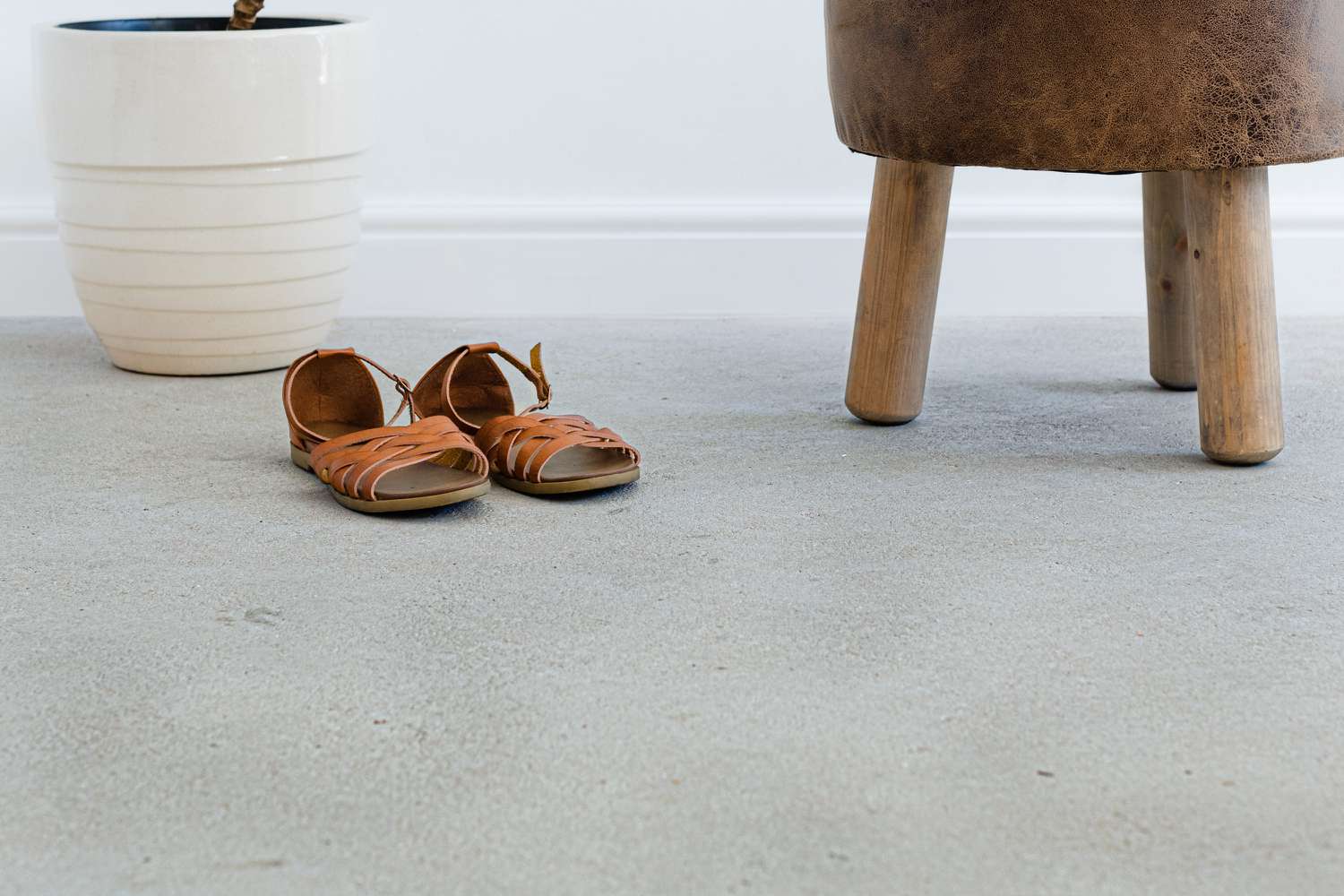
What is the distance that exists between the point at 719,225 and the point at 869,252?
1.63ft

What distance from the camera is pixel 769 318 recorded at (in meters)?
1.61

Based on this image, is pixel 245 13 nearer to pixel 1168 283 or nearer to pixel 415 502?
pixel 415 502

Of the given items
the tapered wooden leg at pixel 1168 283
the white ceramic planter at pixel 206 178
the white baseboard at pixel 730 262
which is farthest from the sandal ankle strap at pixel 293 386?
the tapered wooden leg at pixel 1168 283

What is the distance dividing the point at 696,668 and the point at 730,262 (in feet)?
3.23

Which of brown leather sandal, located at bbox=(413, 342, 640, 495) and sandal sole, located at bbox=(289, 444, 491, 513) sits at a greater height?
brown leather sandal, located at bbox=(413, 342, 640, 495)

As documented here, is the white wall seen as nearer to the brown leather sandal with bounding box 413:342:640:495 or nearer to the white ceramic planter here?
the white ceramic planter

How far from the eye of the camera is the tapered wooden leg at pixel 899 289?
43.4 inches

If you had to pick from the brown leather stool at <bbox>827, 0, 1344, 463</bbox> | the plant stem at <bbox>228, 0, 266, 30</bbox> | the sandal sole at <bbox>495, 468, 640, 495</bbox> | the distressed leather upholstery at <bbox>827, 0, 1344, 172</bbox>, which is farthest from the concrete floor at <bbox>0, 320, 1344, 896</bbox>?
the plant stem at <bbox>228, 0, 266, 30</bbox>

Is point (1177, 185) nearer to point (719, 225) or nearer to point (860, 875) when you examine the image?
point (719, 225)

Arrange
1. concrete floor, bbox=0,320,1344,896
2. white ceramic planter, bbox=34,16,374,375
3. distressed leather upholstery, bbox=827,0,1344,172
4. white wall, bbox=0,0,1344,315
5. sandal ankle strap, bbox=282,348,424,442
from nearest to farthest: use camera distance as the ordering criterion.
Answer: concrete floor, bbox=0,320,1344,896 < distressed leather upholstery, bbox=827,0,1344,172 < sandal ankle strap, bbox=282,348,424,442 < white ceramic planter, bbox=34,16,374,375 < white wall, bbox=0,0,1344,315

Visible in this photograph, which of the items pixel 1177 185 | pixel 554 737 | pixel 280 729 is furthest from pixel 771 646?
pixel 1177 185

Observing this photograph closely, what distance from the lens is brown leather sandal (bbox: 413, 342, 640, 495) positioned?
3.18 ft

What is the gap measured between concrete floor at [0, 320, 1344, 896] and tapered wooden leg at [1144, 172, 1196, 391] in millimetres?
134

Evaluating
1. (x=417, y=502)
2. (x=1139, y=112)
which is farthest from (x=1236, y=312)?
(x=417, y=502)
